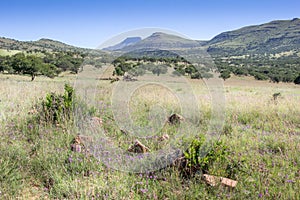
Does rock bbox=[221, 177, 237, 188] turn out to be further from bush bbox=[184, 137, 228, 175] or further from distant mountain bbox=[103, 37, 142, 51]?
distant mountain bbox=[103, 37, 142, 51]

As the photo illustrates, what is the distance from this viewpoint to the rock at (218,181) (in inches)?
130

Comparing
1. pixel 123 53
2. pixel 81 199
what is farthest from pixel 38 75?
pixel 81 199

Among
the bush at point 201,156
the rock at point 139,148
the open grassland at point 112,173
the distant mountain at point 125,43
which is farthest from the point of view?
the distant mountain at point 125,43

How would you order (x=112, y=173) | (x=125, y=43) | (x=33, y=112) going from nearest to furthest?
(x=112, y=173)
(x=33, y=112)
(x=125, y=43)

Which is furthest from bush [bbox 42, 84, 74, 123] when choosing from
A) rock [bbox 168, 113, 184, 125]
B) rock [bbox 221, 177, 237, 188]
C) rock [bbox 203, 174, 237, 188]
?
rock [bbox 221, 177, 237, 188]

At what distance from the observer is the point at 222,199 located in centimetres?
311

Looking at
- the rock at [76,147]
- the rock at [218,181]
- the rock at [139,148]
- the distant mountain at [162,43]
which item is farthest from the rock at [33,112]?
the rock at [218,181]

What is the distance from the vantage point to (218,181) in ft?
11.0

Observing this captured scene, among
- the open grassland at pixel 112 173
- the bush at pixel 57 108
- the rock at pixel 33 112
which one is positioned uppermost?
the bush at pixel 57 108

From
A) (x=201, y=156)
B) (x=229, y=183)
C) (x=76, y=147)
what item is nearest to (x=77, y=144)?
(x=76, y=147)

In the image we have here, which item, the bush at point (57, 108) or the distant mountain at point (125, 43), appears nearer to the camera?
the bush at point (57, 108)

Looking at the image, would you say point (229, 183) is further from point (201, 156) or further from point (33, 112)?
point (33, 112)

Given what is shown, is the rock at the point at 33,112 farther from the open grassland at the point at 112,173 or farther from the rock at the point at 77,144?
the rock at the point at 77,144

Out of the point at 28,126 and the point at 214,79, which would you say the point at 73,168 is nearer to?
the point at 28,126
